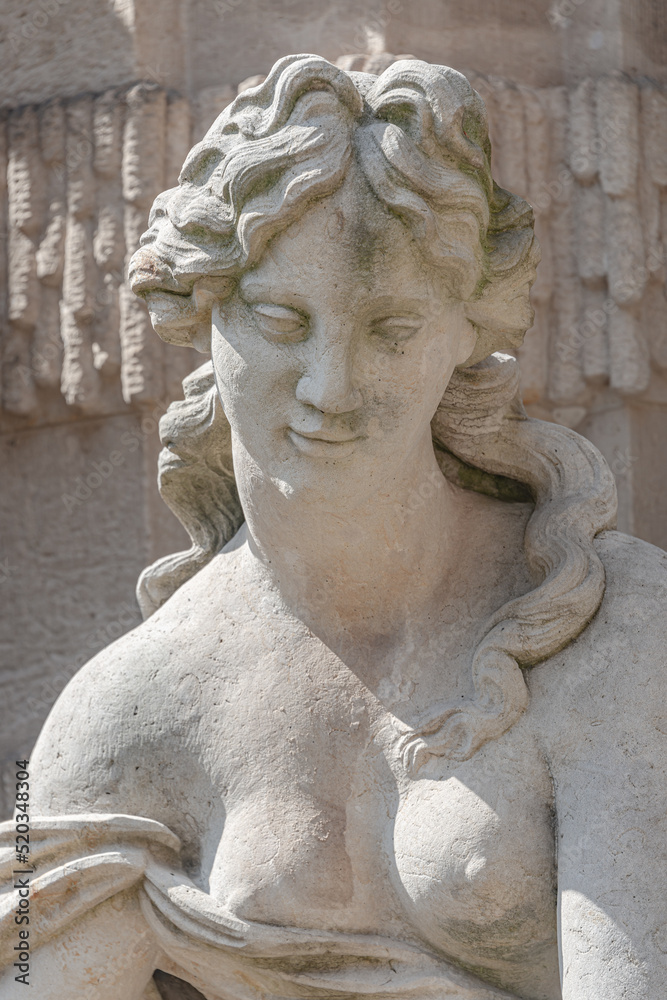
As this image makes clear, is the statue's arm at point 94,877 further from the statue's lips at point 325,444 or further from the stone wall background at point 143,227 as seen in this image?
the stone wall background at point 143,227

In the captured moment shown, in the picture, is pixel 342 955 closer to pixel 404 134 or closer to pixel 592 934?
pixel 592 934

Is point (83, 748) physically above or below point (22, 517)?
above

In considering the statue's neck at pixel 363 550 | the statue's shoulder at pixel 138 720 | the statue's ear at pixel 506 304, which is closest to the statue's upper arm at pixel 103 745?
the statue's shoulder at pixel 138 720

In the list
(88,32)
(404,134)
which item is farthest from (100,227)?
(404,134)

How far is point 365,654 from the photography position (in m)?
2.28

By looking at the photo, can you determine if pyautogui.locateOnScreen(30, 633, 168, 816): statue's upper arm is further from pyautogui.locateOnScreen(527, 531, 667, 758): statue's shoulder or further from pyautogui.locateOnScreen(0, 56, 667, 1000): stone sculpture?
pyautogui.locateOnScreen(527, 531, 667, 758): statue's shoulder

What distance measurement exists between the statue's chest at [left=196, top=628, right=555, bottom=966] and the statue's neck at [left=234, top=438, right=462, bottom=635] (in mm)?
78

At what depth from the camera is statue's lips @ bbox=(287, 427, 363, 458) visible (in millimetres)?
2104

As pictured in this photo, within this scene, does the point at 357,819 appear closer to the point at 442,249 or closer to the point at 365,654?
the point at 365,654

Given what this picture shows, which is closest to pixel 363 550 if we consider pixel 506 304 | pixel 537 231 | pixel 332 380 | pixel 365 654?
pixel 365 654

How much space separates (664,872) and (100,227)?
2.62 m

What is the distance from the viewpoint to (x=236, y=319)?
216cm

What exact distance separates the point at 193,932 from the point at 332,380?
0.77 m

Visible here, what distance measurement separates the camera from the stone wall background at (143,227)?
13.4 ft
